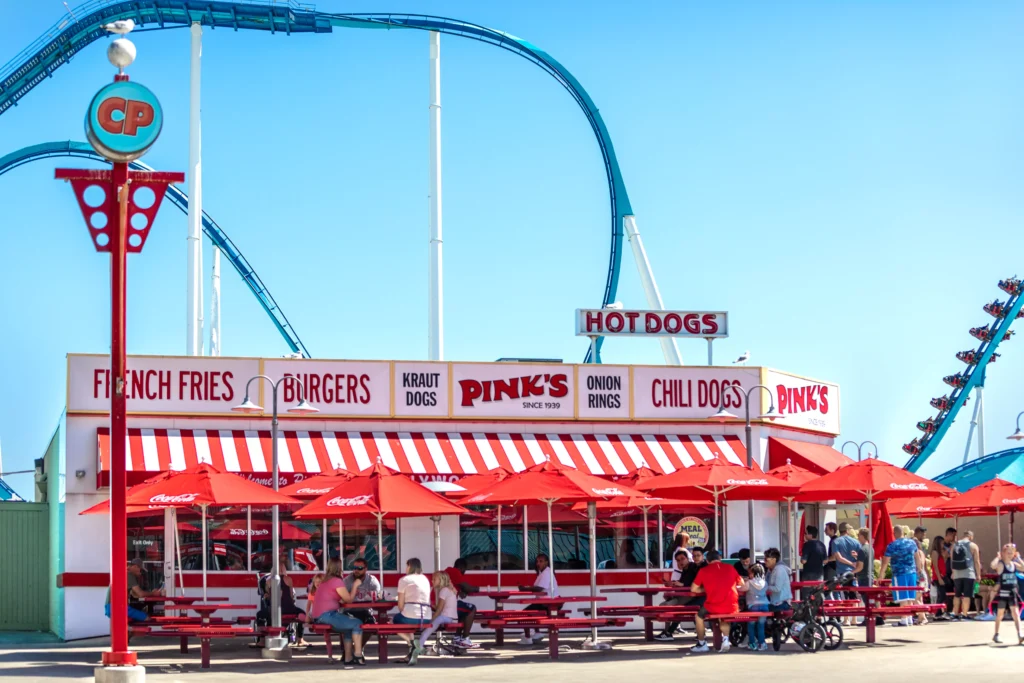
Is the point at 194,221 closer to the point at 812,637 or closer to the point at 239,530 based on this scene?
the point at 239,530

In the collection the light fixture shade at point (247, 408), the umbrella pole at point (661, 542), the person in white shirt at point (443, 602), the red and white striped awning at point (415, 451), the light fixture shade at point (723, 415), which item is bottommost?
the person in white shirt at point (443, 602)

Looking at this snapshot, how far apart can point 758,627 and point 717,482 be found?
A: 2.88 m

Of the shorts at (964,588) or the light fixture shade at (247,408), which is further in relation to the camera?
the shorts at (964,588)

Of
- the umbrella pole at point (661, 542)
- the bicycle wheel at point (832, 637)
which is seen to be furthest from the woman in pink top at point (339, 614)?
the umbrella pole at point (661, 542)

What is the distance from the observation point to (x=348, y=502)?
22.0 meters

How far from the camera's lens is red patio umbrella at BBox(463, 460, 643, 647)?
2273 cm

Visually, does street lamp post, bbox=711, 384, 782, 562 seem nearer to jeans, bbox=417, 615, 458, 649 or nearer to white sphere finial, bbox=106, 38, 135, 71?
jeans, bbox=417, 615, 458, 649

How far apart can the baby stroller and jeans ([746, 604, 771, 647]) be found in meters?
0.18

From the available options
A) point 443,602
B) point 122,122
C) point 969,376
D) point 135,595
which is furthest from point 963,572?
point 969,376

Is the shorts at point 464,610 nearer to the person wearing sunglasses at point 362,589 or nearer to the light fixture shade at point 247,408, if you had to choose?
the person wearing sunglasses at point 362,589

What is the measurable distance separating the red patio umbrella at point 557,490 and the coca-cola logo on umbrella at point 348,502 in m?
2.39

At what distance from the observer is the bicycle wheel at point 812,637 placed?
21.4m

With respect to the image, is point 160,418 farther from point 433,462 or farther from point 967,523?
point 967,523

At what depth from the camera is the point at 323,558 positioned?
2781cm
